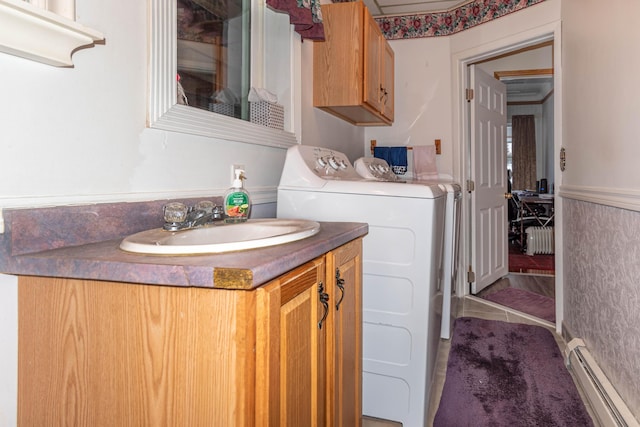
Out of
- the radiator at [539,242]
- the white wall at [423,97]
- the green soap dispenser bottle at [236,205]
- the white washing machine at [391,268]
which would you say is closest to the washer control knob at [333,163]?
the white washing machine at [391,268]

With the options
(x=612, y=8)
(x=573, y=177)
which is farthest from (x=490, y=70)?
(x=612, y=8)

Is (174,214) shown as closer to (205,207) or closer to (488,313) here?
(205,207)

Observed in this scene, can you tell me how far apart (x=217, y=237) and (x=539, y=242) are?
214 inches

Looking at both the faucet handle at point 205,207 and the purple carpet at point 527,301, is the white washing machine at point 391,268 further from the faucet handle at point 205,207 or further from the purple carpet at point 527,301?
the purple carpet at point 527,301

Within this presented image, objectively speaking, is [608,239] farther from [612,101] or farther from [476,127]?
[476,127]

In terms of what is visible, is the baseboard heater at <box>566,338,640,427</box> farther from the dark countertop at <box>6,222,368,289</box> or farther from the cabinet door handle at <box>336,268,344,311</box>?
the dark countertop at <box>6,222,368,289</box>

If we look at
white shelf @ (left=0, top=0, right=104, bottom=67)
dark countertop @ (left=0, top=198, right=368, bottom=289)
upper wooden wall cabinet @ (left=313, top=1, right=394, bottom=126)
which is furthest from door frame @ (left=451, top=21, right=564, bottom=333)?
white shelf @ (left=0, top=0, right=104, bottom=67)

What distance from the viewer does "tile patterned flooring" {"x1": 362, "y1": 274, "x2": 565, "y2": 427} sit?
1.81 m

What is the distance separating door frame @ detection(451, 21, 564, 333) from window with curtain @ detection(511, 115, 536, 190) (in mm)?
5360

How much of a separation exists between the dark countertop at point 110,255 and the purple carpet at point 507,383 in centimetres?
126

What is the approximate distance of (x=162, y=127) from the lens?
1.18m

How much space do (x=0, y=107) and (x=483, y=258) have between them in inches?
142

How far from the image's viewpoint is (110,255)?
0.73 metres

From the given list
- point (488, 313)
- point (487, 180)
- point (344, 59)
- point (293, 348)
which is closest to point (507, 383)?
point (488, 313)
